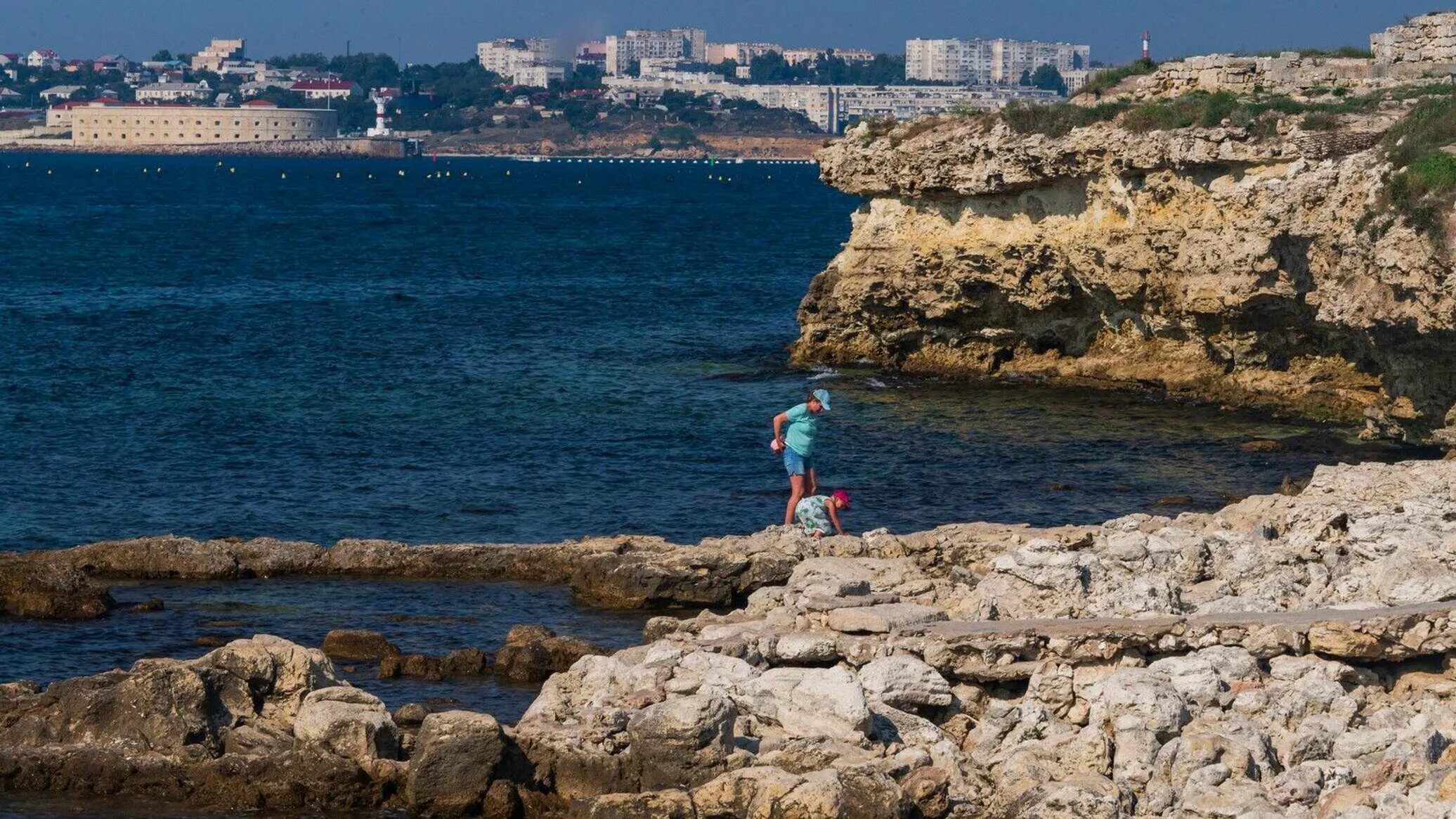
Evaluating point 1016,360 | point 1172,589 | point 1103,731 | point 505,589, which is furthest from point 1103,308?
point 1103,731

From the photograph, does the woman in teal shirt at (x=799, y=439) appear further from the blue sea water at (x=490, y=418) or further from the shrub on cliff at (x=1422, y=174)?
the shrub on cliff at (x=1422, y=174)

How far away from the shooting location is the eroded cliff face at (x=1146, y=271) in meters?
33.1

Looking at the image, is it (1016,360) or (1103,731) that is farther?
(1016,360)

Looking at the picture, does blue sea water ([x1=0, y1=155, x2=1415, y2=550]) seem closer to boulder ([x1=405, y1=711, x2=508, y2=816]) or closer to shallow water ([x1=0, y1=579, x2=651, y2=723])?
shallow water ([x1=0, y1=579, x2=651, y2=723])

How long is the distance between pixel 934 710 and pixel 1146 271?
2357cm

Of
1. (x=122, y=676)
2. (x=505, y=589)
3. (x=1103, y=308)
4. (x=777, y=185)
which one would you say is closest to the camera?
(x=122, y=676)

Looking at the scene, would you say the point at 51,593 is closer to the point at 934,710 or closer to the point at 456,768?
the point at 456,768

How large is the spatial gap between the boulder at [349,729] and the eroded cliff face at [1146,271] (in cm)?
1979

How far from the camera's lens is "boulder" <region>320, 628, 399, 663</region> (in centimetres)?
2095

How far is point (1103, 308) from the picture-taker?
41.3 m

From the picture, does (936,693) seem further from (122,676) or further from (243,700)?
(122,676)

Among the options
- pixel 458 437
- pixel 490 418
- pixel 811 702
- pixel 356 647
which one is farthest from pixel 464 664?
pixel 490 418

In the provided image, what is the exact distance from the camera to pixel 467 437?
3672 cm

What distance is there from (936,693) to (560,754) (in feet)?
10.6
